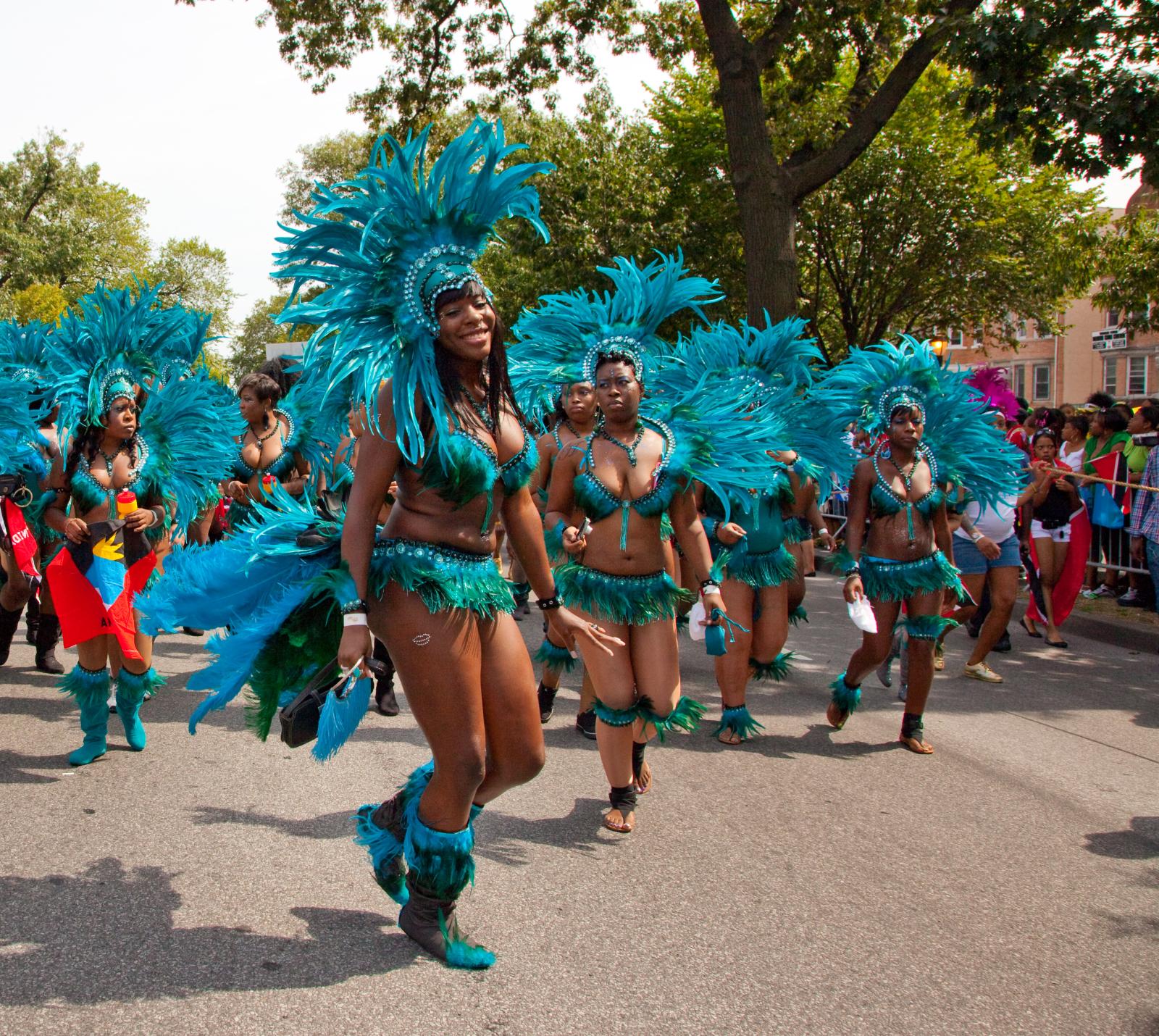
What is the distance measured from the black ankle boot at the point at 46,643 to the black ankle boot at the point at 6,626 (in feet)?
0.58

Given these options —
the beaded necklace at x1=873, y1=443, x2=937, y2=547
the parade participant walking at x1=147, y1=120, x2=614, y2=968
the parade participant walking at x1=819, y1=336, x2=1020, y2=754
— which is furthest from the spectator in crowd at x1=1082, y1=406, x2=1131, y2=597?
the parade participant walking at x1=147, y1=120, x2=614, y2=968

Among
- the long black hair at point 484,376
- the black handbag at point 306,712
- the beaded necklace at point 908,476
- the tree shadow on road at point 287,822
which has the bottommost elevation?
the tree shadow on road at point 287,822

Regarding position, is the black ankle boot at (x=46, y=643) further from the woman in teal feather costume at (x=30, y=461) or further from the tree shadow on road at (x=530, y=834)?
the tree shadow on road at (x=530, y=834)

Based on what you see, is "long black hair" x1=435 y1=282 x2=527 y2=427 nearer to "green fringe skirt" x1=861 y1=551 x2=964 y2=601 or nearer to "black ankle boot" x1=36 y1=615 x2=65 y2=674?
"green fringe skirt" x1=861 y1=551 x2=964 y2=601

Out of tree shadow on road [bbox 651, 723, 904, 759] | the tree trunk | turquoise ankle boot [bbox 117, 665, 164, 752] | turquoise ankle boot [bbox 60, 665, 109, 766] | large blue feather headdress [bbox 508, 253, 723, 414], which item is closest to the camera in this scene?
large blue feather headdress [bbox 508, 253, 723, 414]

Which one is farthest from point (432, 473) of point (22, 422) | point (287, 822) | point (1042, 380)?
point (1042, 380)

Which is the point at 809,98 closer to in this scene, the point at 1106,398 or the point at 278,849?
the point at 1106,398

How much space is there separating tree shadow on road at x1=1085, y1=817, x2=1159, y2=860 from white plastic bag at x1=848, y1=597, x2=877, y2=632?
1450 mm

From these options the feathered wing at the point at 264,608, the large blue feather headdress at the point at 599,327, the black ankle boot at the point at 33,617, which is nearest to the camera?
the feathered wing at the point at 264,608

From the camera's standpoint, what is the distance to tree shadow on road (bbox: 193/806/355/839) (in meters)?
4.66

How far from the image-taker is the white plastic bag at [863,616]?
5836mm

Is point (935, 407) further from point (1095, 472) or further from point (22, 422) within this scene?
point (1095, 472)

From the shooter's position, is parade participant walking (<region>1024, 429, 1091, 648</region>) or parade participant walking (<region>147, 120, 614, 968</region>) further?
parade participant walking (<region>1024, 429, 1091, 648</region>)

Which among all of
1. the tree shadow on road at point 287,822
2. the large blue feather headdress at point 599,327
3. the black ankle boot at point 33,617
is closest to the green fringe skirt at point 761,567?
the large blue feather headdress at point 599,327
